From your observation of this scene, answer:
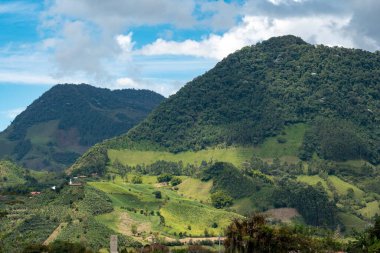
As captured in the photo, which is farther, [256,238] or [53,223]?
[53,223]

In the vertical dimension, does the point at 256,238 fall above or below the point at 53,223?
above

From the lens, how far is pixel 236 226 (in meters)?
103

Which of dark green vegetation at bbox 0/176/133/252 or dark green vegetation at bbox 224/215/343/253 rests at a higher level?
dark green vegetation at bbox 224/215/343/253

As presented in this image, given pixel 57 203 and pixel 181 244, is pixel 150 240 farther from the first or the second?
pixel 57 203

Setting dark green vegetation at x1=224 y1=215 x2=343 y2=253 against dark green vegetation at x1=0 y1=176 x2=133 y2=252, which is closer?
dark green vegetation at x1=224 y1=215 x2=343 y2=253

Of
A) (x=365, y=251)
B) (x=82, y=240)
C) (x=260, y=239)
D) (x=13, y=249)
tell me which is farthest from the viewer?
(x=82, y=240)

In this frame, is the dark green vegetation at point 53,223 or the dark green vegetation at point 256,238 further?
the dark green vegetation at point 53,223

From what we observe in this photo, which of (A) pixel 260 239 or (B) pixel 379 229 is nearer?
(A) pixel 260 239

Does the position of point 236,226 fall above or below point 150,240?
above

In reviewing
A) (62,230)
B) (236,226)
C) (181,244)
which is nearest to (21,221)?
(62,230)

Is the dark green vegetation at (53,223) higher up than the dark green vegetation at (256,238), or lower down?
lower down

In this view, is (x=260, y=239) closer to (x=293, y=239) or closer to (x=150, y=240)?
(x=293, y=239)

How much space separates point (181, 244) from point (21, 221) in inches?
1691

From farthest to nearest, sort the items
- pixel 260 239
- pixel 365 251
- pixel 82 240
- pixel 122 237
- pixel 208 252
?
pixel 122 237 < pixel 82 240 < pixel 208 252 < pixel 365 251 < pixel 260 239
